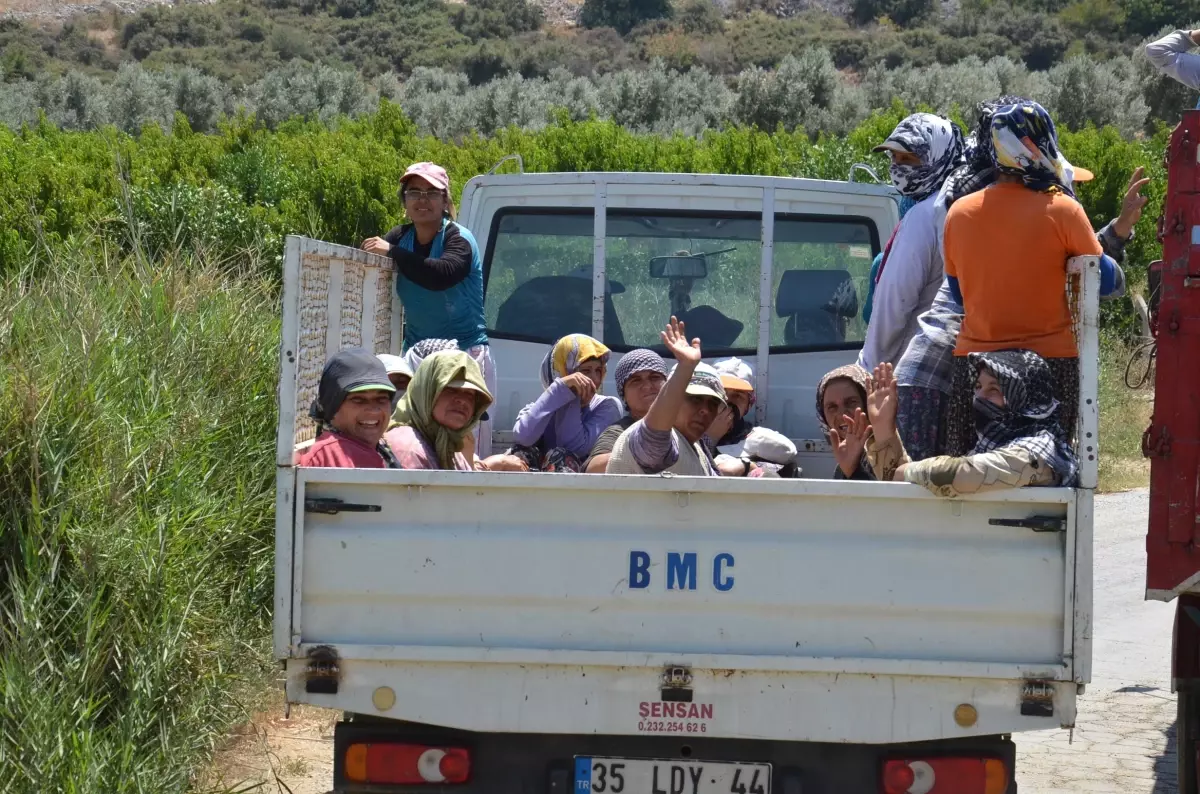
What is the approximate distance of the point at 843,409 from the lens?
452 centimetres

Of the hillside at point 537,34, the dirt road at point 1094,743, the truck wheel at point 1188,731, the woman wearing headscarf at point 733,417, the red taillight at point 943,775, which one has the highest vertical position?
the hillside at point 537,34

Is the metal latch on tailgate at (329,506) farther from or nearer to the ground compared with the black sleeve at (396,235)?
nearer to the ground

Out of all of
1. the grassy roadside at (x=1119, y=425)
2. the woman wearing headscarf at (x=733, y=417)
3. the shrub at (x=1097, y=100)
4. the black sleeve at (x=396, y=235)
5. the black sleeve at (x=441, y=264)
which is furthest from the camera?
the shrub at (x=1097, y=100)

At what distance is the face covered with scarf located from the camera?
403 cm

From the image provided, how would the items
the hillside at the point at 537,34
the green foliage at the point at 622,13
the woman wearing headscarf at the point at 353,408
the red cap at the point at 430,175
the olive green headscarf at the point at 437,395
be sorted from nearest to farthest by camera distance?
the woman wearing headscarf at the point at 353,408, the olive green headscarf at the point at 437,395, the red cap at the point at 430,175, the hillside at the point at 537,34, the green foliage at the point at 622,13

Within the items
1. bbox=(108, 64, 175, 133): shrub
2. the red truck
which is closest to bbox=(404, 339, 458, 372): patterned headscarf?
the red truck

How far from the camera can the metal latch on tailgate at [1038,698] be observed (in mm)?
3418

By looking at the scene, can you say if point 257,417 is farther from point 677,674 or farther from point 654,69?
point 654,69

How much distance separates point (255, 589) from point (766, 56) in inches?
1852

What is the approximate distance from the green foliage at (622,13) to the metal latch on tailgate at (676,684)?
54012mm

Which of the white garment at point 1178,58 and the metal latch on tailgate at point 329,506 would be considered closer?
the metal latch on tailgate at point 329,506

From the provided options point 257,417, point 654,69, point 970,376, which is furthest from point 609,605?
point 654,69

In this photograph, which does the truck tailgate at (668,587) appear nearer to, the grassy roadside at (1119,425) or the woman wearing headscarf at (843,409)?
the woman wearing headscarf at (843,409)

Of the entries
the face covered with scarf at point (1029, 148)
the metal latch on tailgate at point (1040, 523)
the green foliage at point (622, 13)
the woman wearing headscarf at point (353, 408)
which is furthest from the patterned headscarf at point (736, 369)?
the green foliage at point (622, 13)
